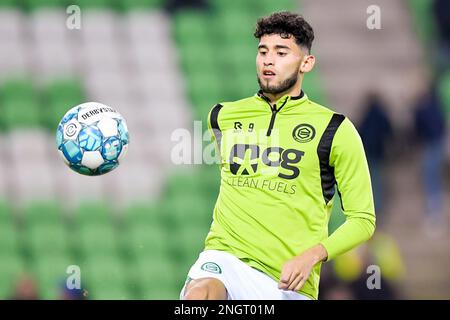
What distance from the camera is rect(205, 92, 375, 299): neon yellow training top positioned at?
203 inches

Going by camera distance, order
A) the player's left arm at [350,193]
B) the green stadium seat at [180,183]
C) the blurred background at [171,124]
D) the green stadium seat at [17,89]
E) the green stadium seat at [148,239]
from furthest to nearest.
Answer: the green stadium seat at [17,89] → the green stadium seat at [180,183] → the green stadium seat at [148,239] → the blurred background at [171,124] → the player's left arm at [350,193]

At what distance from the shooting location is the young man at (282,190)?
16.8 ft

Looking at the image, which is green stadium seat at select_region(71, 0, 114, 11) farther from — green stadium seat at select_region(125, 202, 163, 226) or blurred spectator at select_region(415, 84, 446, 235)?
blurred spectator at select_region(415, 84, 446, 235)

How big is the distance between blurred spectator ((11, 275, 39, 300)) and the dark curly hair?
5.30 meters

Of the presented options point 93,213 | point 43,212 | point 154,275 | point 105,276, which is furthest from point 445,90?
point 43,212

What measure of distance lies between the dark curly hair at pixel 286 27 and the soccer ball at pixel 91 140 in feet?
3.50

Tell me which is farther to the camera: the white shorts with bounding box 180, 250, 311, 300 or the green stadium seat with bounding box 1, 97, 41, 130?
the green stadium seat with bounding box 1, 97, 41, 130

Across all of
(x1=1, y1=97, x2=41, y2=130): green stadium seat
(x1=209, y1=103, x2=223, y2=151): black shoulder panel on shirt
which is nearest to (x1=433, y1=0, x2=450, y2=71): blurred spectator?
(x1=1, y1=97, x2=41, y2=130): green stadium seat

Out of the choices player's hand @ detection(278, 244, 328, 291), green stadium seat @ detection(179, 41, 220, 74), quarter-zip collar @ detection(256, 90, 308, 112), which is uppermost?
green stadium seat @ detection(179, 41, 220, 74)

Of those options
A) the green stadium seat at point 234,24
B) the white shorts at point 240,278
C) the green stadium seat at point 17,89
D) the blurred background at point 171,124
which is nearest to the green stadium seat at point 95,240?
the blurred background at point 171,124

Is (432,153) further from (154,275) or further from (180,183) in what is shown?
(154,275)

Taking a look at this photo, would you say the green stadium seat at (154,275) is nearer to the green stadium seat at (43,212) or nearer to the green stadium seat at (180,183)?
the green stadium seat at (180,183)

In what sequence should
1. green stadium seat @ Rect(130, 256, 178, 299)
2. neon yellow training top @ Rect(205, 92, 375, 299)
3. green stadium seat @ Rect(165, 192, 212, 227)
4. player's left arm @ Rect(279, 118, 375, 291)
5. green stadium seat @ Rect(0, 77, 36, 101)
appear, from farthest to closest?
green stadium seat @ Rect(0, 77, 36, 101) < green stadium seat @ Rect(165, 192, 212, 227) < green stadium seat @ Rect(130, 256, 178, 299) < neon yellow training top @ Rect(205, 92, 375, 299) < player's left arm @ Rect(279, 118, 375, 291)

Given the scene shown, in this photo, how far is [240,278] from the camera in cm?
513
